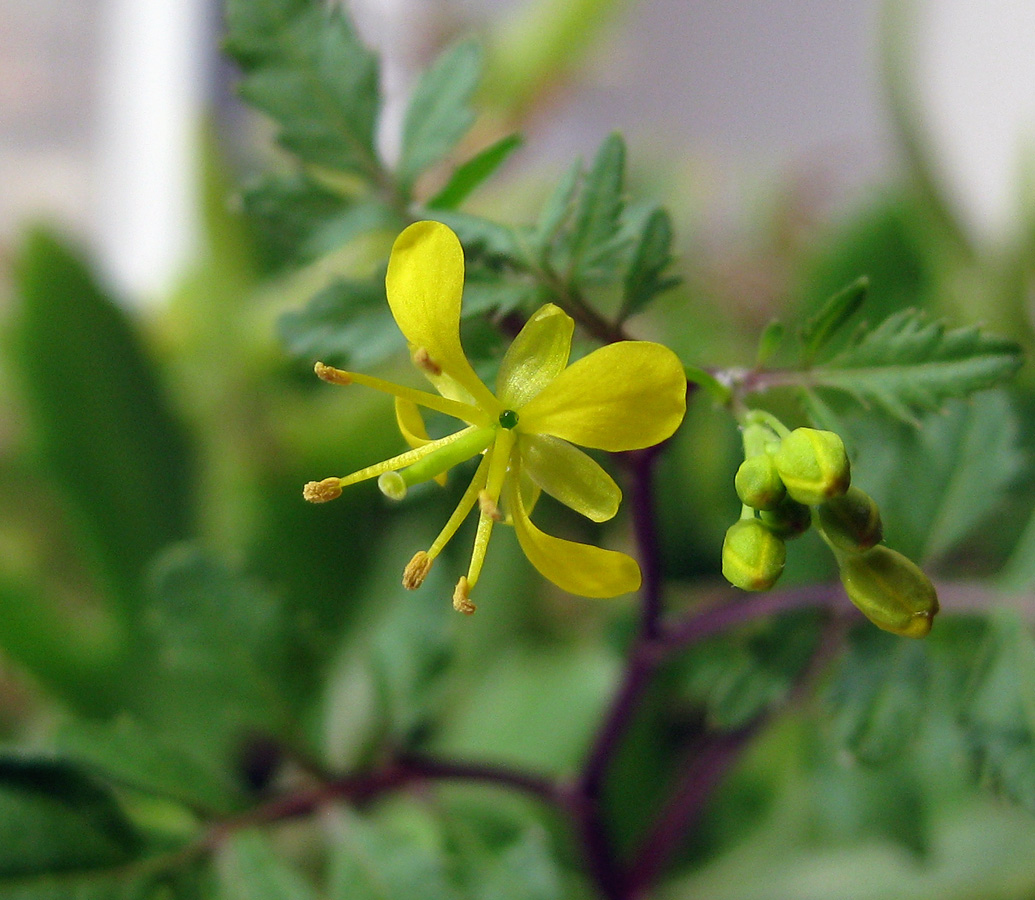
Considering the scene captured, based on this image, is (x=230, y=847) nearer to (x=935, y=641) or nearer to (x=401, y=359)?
(x=935, y=641)

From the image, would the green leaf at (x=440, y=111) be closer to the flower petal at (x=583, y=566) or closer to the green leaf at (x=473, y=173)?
the green leaf at (x=473, y=173)

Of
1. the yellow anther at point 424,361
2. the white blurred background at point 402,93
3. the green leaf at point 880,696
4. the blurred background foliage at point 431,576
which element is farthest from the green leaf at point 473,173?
the white blurred background at point 402,93

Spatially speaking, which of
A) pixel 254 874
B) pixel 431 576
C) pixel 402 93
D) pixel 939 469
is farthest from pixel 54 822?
pixel 402 93

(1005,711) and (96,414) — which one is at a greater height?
(1005,711)

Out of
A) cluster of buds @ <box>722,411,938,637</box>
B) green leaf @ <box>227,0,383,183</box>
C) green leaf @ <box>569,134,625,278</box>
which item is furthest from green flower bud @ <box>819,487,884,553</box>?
green leaf @ <box>227,0,383,183</box>

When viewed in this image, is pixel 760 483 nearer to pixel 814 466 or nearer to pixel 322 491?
pixel 814 466

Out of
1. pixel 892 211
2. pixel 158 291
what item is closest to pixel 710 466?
pixel 892 211
